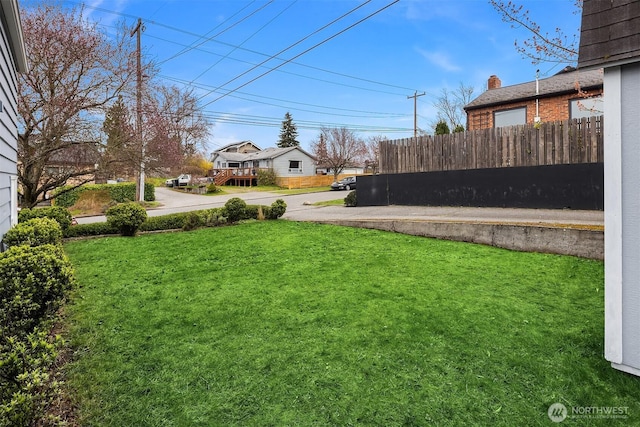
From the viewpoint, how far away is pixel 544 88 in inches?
637

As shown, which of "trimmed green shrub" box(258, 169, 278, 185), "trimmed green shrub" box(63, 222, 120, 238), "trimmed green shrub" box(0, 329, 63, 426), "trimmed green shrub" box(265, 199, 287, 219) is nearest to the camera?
"trimmed green shrub" box(0, 329, 63, 426)

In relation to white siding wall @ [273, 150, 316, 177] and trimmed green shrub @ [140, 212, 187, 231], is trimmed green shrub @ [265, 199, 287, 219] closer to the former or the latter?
trimmed green shrub @ [140, 212, 187, 231]

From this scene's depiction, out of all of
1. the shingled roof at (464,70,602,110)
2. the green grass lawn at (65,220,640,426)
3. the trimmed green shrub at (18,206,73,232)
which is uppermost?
the shingled roof at (464,70,602,110)

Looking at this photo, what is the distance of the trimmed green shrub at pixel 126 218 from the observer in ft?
28.9

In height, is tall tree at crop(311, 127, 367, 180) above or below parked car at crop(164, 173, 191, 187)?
above

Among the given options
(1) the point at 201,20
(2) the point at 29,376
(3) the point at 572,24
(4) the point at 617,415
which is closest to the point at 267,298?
(2) the point at 29,376

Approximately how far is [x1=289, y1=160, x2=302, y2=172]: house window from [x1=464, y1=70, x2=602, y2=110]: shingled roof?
26345mm

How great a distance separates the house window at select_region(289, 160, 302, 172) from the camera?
139 feet

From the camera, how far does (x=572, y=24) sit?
6176 millimetres

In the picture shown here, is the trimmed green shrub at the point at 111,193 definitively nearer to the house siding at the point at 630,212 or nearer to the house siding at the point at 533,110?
the house siding at the point at 533,110

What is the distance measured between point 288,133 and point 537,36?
56.2 m

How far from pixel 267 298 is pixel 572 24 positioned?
22.6 ft

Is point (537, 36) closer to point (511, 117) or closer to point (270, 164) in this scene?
point (511, 117)

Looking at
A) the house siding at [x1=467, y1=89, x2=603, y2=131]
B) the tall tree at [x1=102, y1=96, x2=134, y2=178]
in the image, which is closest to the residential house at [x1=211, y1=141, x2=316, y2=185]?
the house siding at [x1=467, y1=89, x2=603, y2=131]
